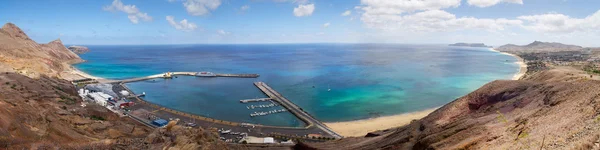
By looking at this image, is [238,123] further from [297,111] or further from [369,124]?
[369,124]

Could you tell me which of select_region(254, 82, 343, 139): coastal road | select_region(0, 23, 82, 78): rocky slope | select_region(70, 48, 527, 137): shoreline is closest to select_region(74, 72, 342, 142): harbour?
select_region(254, 82, 343, 139): coastal road

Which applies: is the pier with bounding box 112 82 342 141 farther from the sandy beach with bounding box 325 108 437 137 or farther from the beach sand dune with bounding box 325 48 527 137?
the beach sand dune with bounding box 325 48 527 137

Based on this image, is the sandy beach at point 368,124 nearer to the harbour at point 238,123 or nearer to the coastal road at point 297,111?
the coastal road at point 297,111

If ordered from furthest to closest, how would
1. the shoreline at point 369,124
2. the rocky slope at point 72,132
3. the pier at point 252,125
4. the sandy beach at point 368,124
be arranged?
1. the shoreline at point 369,124
2. the sandy beach at point 368,124
3. the pier at point 252,125
4. the rocky slope at point 72,132

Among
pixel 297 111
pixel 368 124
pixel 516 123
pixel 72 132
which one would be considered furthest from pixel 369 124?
pixel 72 132

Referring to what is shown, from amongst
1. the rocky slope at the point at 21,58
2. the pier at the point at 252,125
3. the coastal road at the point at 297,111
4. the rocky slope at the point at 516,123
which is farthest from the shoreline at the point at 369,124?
the rocky slope at the point at 21,58
